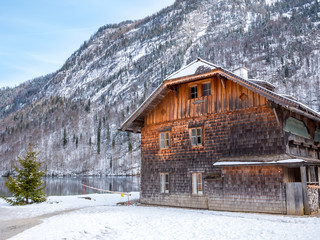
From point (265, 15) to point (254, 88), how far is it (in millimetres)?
189638

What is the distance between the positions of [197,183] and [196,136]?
2.90 meters

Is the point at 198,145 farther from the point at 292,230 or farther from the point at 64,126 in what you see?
the point at 64,126

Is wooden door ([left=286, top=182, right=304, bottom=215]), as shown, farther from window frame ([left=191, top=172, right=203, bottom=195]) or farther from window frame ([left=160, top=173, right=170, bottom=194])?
window frame ([left=160, top=173, right=170, bottom=194])

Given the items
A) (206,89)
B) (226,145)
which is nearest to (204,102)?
(206,89)

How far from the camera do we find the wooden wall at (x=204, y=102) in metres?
17.4

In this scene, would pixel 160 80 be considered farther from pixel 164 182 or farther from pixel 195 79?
pixel 195 79

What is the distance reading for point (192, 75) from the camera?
18.7m

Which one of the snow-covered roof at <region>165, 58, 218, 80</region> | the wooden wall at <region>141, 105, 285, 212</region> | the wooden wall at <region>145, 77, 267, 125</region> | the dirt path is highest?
the snow-covered roof at <region>165, 58, 218, 80</region>

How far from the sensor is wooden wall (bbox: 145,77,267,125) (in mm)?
17422

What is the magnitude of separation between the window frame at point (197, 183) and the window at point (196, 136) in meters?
1.94

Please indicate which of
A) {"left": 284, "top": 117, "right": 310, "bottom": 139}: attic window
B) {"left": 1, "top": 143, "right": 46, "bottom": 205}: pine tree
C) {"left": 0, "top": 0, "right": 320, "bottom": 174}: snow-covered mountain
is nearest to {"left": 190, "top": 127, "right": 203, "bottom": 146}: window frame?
{"left": 284, "top": 117, "right": 310, "bottom": 139}: attic window

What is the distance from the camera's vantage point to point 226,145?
58.3ft

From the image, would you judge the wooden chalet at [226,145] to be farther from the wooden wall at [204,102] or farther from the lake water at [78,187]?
the lake water at [78,187]

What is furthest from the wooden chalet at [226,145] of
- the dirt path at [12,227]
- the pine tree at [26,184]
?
the dirt path at [12,227]
